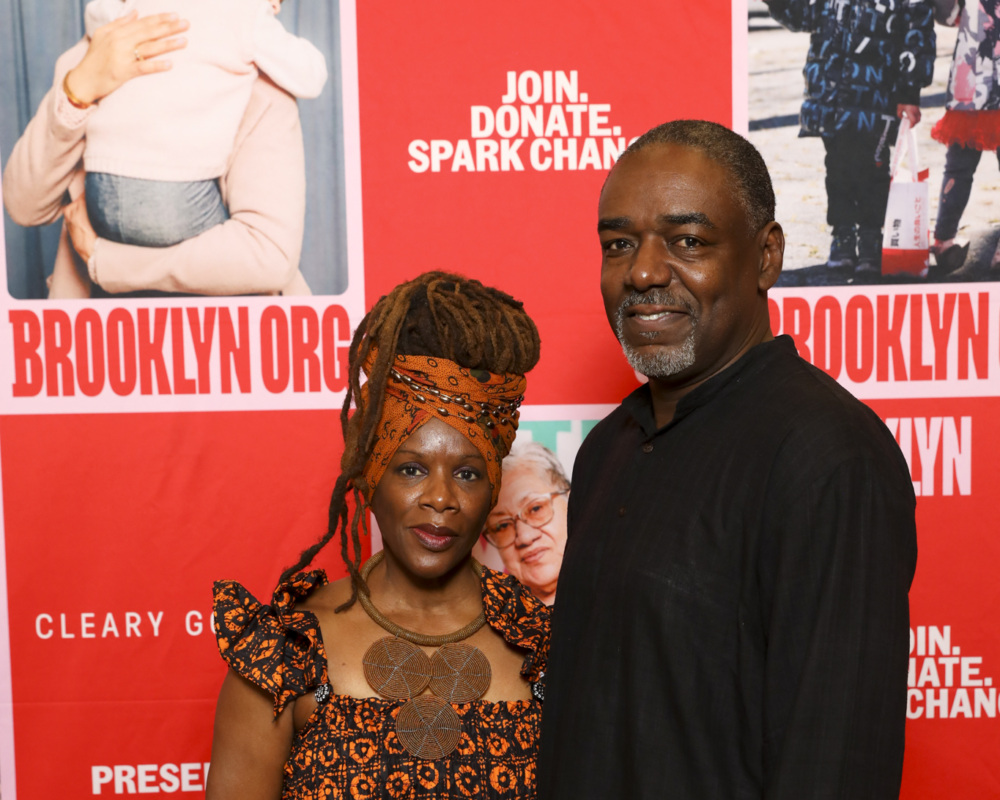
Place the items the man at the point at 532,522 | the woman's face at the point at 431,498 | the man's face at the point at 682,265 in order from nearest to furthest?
the man's face at the point at 682,265 → the woman's face at the point at 431,498 → the man at the point at 532,522

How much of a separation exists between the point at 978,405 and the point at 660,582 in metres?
1.30

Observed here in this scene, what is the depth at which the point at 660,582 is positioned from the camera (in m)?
1.25

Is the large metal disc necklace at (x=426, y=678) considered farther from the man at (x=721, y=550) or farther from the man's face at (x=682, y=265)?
the man's face at (x=682, y=265)

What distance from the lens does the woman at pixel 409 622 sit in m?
1.45

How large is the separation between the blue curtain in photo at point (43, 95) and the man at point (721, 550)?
93 centimetres

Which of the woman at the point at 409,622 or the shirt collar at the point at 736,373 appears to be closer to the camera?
the shirt collar at the point at 736,373

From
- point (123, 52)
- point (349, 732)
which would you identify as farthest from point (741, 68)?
point (349, 732)

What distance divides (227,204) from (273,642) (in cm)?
110

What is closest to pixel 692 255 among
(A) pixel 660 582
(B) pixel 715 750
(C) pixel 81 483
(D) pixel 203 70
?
(A) pixel 660 582

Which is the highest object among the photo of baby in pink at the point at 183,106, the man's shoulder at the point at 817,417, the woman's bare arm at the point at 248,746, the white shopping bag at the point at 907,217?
the photo of baby in pink at the point at 183,106

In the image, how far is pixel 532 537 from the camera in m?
2.22

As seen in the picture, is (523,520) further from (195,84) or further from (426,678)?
(195,84)

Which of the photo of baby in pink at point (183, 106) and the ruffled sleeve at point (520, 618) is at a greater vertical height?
the photo of baby in pink at point (183, 106)

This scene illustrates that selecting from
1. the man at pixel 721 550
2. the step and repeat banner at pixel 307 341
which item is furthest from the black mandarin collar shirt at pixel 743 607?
the step and repeat banner at pixel 307 341
